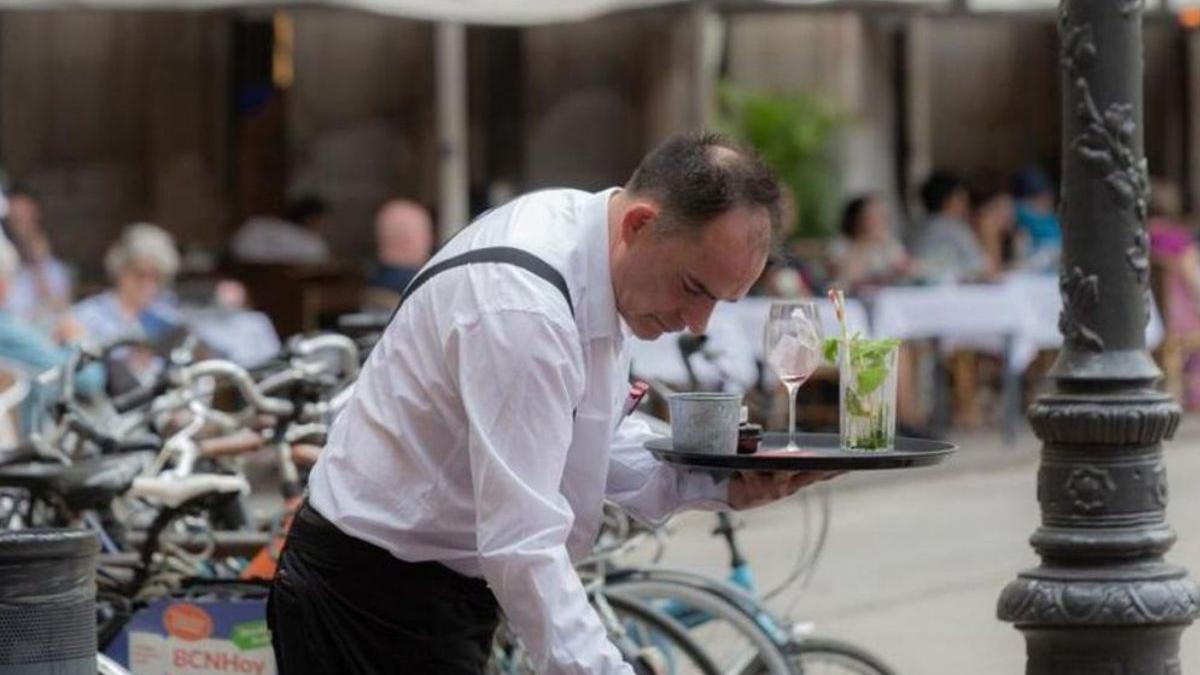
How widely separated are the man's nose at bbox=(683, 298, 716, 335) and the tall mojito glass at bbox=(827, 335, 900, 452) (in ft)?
1.23

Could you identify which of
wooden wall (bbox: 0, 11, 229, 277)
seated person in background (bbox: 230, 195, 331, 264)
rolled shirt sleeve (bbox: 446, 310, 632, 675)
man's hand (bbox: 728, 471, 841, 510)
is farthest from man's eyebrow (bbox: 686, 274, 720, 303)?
wooden wall (bbox: 0, 11, 229, 277)

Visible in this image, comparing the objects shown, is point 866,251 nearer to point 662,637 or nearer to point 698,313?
point 662,637

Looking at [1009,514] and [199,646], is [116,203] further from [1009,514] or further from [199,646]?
[199,646]

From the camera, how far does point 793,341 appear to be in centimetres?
470

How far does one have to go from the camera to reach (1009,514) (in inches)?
527

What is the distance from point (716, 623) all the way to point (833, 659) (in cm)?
30

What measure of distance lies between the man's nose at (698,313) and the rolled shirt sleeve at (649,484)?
455mm

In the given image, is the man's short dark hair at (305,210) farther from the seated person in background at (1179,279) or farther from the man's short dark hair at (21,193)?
the seated person in background at (1179,279)

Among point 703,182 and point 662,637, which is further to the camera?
point 662,637

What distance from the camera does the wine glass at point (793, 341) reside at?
15.4ft

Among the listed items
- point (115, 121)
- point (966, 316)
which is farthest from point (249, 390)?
point (115, 121)

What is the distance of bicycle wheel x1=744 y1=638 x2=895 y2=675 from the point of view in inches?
256

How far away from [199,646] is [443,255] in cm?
220

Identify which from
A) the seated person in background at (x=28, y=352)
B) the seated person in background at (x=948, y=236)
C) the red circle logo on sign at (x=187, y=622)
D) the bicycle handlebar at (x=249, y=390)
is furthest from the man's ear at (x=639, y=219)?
the seated person in background at (x=948, y=236)
